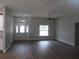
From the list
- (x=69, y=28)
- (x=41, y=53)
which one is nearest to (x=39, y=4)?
(x=41, y=53)

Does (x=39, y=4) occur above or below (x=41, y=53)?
above

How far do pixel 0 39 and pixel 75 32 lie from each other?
17.1ft

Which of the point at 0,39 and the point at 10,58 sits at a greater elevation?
the point at 0,39

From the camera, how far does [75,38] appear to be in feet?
27.2

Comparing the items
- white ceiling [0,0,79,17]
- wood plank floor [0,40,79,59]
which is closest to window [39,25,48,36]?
wood plank floor [0,40,79,59]

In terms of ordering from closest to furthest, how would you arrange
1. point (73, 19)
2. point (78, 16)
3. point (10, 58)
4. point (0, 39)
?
point (10, 58), point (0, 39), point (78, 16), point (73, 19)

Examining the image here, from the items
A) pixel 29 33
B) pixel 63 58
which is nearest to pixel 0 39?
pixel 63 58

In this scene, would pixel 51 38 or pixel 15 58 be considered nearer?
pixel 15 58

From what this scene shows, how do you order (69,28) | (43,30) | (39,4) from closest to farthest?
(39,4) → (69,28) → (43,30)

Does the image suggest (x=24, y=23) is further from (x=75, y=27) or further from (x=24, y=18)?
(x=75, y=27)

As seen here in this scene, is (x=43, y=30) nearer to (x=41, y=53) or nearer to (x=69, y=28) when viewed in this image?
(x=69, y=28)

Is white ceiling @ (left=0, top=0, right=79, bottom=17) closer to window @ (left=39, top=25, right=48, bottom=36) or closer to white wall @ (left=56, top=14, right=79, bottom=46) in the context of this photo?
white wall @ (left=56, top=14, right=79, bottom=46)

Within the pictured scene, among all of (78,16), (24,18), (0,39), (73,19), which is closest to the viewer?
(0,39)

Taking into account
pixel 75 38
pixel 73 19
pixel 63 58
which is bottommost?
pixel 63 58
